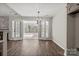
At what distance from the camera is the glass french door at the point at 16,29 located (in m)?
2.75

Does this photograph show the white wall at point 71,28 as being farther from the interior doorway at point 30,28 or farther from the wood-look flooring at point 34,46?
the interior doorway at point 30,28

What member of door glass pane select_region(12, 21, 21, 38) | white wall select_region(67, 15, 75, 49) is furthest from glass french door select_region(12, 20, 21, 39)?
white wall select_region(67, 15, 75, 49)

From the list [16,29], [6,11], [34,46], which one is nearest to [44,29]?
[34,46]

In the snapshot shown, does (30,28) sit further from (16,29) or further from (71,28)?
(71,28)

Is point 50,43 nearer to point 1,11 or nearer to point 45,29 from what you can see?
point 45,29

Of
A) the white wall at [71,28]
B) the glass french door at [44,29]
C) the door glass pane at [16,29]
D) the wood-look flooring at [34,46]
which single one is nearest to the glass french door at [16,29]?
the door glass pane at [16,29]

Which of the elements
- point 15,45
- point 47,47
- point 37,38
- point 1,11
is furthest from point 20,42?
point 1,11

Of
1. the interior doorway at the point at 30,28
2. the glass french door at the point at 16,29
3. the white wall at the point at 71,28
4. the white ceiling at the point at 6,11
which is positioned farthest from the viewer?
the glass french door at the point at 16,29

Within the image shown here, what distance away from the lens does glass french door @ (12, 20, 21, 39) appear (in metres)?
2.75

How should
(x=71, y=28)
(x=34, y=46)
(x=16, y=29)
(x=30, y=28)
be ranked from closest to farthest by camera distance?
(x=71, y=28) → (x=30, y=28) → (x=34, y=46) → (x=16, y=29)

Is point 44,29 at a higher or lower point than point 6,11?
lower

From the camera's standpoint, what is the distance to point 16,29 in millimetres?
2877

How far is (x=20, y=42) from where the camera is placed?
2.83 metres

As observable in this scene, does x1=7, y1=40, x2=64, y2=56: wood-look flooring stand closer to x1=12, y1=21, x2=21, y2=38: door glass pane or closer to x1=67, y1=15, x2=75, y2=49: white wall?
x1=12, y1=21, x2=21, y2=38: door glass pane
